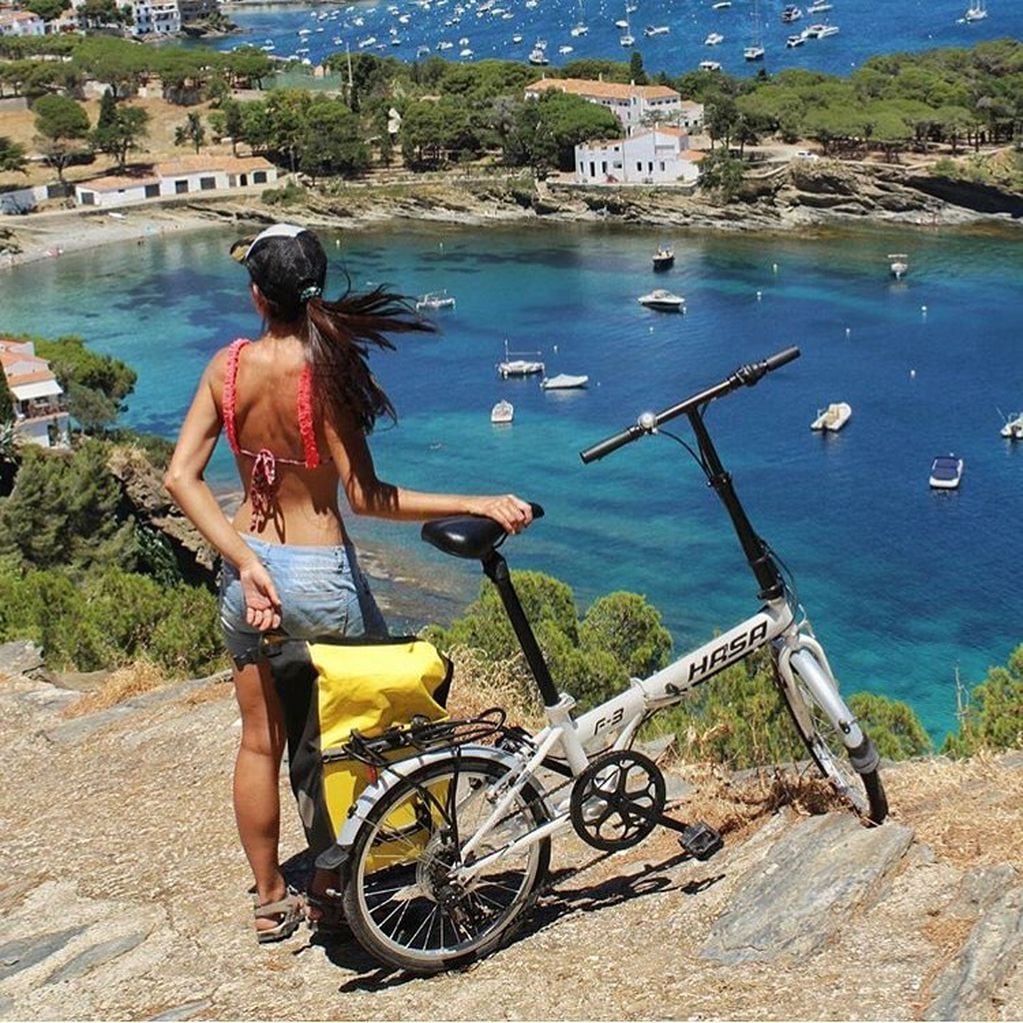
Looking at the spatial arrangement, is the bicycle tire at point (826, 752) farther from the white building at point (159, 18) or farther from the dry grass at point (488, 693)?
the white building at point (159, 18)

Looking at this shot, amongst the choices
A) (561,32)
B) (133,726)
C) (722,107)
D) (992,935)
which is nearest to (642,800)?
(992,935)

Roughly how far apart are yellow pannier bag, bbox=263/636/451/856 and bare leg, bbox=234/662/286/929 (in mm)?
176

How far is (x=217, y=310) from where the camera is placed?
52.8 meters

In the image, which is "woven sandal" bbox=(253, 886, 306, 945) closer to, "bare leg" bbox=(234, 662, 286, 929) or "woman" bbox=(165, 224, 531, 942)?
"bare leg" bbox=(234, 662, 286, 929)

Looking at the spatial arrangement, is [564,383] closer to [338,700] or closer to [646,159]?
[646,159]

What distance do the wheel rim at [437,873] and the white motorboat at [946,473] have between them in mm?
30587

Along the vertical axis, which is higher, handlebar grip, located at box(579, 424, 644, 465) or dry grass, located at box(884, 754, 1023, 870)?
handlebar grip, located at box(579, 424, 644, 465)

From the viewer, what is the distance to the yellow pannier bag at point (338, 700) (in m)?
3.33

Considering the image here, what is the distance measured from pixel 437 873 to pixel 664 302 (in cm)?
4648

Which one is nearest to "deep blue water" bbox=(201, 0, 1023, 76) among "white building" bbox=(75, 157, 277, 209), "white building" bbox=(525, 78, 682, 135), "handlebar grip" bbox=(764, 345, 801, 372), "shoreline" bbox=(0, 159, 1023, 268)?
"white building" bbox=(525, 78, 682, 135)

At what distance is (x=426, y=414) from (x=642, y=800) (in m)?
36.9

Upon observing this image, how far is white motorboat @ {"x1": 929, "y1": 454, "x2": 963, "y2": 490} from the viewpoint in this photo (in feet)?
107

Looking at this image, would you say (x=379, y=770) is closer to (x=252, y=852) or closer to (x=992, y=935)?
(x=252, y=852)

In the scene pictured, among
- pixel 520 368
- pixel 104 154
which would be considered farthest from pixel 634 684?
pixel 104 154
